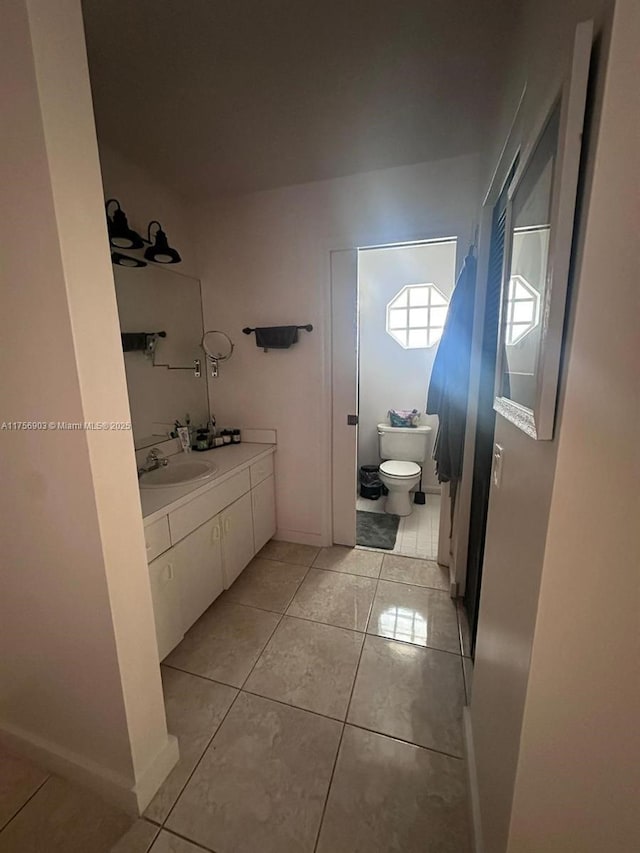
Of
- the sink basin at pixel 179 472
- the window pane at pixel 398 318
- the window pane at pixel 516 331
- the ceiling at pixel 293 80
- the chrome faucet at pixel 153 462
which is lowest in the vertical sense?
the sink basin at pixel 179 472

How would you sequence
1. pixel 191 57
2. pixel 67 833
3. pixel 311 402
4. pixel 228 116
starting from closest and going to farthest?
pixel 67 833 < pixel 191 57 < pixel 228 116 < pixel 311 402

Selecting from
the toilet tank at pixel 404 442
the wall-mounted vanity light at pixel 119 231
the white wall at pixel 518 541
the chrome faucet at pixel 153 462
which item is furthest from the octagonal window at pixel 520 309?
the toilet tank at pixel 404 442

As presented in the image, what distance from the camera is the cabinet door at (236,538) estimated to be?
2.00m

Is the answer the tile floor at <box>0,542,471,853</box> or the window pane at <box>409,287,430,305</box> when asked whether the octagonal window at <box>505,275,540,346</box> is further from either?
the window pane at <box>409,287,430,305</box>

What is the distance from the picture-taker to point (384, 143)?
178 centimetres

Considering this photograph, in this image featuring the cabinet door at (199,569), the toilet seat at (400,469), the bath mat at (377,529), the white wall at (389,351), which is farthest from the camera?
the white wall at (389,351)

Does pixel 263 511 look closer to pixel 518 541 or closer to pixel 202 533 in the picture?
pixel 202 533

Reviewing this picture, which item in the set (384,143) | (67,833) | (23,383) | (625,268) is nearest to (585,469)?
(625,268)

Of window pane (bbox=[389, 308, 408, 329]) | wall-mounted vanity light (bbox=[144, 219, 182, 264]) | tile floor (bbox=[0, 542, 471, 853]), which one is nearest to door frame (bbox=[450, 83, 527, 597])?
tile floor (bbox=[0, 542, 471, 853])

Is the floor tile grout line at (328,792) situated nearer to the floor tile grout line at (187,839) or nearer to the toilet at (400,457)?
the floor tile grout line at (187,839)

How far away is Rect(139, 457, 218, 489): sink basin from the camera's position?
197cm

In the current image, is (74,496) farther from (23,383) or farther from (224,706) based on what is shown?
(224,706)

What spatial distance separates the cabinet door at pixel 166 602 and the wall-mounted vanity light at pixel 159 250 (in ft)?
5.34

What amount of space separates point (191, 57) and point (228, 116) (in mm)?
302
